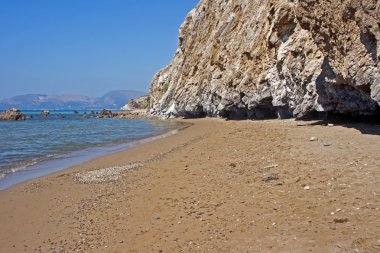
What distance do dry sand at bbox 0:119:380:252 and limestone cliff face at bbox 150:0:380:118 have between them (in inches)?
132

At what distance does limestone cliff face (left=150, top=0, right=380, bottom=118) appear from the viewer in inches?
585

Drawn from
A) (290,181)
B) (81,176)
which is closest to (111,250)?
(290,181)

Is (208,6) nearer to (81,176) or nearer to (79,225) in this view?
(81,176)

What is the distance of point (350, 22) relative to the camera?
49.5 ft

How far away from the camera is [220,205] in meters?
8.62

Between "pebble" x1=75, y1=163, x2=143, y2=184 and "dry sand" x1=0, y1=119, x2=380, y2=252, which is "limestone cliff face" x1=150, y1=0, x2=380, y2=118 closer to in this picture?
"dry sand" x1=0, y1=119, x2=380, y2=252

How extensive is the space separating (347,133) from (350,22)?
430cm

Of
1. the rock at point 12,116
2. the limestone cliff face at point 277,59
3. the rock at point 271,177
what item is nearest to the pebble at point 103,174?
the rock at point 271,177

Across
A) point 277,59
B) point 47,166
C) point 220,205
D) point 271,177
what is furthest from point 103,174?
point 277,59

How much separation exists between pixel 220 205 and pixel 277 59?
66.4 feet

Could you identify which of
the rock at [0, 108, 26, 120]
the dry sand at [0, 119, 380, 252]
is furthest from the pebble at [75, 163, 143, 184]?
the rock at [0, 108, 26, 120]

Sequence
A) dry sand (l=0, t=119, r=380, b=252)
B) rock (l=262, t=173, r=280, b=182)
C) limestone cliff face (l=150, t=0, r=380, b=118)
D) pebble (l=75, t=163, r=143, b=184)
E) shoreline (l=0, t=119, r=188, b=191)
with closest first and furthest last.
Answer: dry sand (l=0, t=119, r=380, b=252) < rock (l=262, t=173, r=280, b=182) < pebble (l=75, t=163, r=143, b=184) < limestone cliff face (l=150, t=0, r=380, b=118) < shoreline (l=0, t=119, r=188, b=191)

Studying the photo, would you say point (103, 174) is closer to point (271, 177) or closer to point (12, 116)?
point (271, 177)

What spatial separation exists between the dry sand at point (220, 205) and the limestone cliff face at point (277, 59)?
3.36 m
